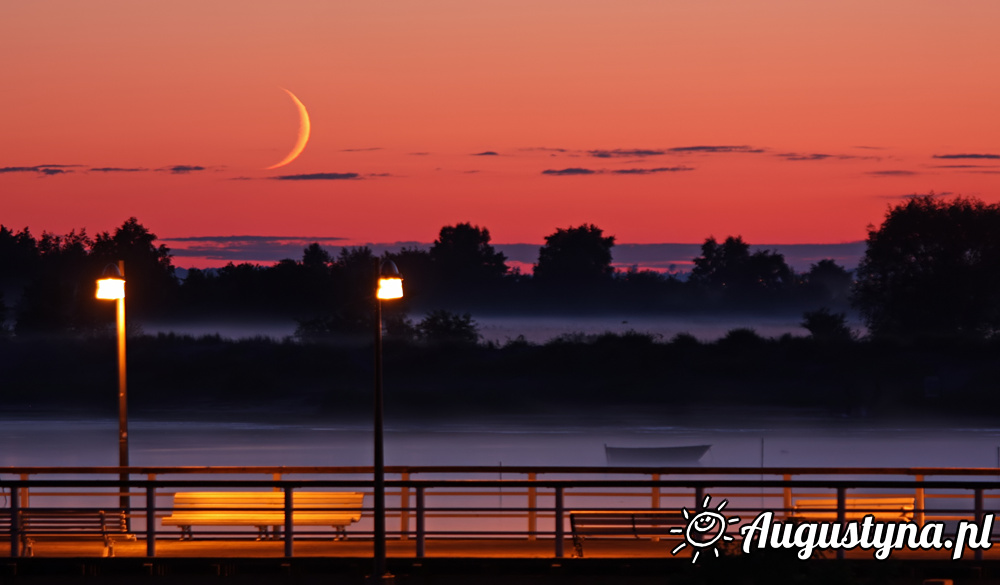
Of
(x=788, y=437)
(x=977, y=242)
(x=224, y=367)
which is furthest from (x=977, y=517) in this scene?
(x=224, y=367)

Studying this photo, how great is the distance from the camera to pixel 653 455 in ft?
365

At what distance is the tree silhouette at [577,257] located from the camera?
15412cm

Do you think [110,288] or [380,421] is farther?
[110,288]

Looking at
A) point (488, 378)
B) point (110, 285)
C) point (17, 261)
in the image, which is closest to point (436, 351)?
point (488, 378)

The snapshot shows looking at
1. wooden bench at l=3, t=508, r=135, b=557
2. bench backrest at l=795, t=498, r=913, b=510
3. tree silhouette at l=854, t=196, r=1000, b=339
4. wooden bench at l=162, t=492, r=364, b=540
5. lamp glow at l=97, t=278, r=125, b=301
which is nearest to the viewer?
wooden bench at l=3, t=508, r=135, b=557

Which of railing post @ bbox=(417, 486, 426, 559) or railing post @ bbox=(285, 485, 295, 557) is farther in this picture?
railing post @ bbox=(285, 485, 295, 557)

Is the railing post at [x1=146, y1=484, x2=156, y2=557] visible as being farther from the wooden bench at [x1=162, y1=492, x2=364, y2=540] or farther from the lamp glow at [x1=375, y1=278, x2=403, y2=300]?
the lamp glow at [x1=375, y1=278, x2=403, y2=300]

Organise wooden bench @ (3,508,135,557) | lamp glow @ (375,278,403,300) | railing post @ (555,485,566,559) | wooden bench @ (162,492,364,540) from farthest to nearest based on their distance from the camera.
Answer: lamp glow @ (375,278,403,300) → wooden bench @ (162,492,364,540) → wooden bench @ (3,508,135,557) → railing post @ (555,485,566,559)

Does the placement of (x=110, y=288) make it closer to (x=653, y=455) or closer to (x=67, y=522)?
(x=67, y=522)

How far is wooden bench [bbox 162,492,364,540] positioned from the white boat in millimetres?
94347

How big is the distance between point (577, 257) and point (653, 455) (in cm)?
5359

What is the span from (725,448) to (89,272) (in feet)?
240

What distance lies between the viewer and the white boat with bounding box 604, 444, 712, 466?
11075 cm

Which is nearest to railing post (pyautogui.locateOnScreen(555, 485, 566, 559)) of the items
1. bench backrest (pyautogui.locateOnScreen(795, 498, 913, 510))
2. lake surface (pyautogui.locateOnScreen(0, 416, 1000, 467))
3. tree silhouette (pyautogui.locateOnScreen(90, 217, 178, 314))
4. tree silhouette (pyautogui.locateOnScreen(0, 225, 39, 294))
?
bench backrest (pyautogui.locateOnScreen(795, 498, 913, 510))
